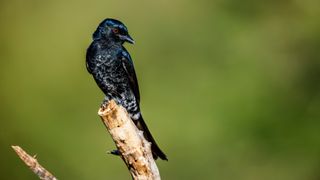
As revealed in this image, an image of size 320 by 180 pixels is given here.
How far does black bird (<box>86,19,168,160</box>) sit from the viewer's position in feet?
23.8

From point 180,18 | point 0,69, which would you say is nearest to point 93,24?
point 180,18

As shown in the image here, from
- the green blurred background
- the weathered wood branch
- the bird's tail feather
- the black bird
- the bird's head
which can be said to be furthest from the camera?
the green blurred background

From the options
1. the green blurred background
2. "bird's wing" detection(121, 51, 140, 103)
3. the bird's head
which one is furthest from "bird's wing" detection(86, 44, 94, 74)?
the green blurred background

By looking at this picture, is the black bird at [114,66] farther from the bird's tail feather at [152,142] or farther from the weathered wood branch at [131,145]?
the weathered wood branch at [131,145]

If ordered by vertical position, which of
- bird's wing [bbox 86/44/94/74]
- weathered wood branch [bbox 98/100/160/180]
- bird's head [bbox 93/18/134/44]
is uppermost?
bird's head [bbox 93/18/134/44]

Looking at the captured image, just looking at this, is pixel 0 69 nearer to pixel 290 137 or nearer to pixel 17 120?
pixel 17 120

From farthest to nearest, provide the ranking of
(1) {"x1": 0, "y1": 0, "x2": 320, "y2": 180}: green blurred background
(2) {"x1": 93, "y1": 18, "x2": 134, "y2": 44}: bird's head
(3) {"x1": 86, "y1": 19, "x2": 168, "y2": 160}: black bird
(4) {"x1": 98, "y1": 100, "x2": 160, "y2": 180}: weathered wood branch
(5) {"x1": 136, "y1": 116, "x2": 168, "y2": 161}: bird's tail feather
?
(1) {"x1": 0, "y1": 0, "x2": 320, "y2": 180}: green blurred background
(2) {"x1": 93, "y1": 18, "x2": 134, "y2": 44}: bird's head
(3) {"x1": 86, "y1": 19, "x2": 168, "y2": 160}: black bird
(5) {"x1": 136, "y1": 116, "x2": 168, "y2": 161}: bird's tail feather
(4) {"x1": 98, "y1": 100, "x2": 160, "y2": 180}: weathered wood branch

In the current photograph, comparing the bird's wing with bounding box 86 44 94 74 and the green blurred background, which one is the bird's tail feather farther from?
the green blurred background

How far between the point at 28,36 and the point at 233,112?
13.8 feet

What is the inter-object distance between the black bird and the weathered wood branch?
1739 millimetres

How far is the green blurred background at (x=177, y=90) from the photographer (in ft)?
39.8

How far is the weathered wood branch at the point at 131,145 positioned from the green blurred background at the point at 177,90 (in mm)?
5923

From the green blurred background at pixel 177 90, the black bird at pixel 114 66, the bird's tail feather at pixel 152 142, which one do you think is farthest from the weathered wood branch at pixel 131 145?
the green blurred background at pixel 177 90

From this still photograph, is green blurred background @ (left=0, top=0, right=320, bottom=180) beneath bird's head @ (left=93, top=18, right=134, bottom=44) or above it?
beneath
